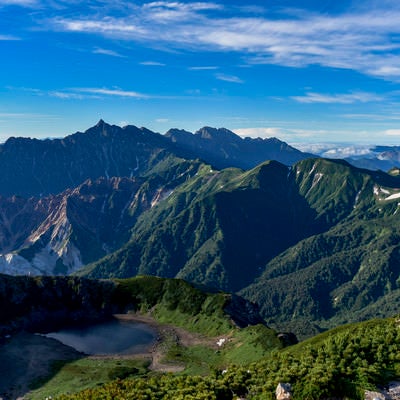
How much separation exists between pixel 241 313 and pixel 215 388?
13933 centimetres

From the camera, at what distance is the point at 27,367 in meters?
146

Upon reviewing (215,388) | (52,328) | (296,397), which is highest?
(296,397)

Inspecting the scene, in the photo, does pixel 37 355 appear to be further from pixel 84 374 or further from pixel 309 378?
pixel 309 378

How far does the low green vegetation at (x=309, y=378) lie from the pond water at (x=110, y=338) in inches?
3881

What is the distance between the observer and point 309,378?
51.0 meters

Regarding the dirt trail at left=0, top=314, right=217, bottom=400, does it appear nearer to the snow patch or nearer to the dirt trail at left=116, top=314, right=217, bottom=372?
the dirt trail at left=116, top=314, right=217, bottom=372

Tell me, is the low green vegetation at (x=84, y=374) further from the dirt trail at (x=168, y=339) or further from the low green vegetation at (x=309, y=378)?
the low green vegetation at (x=309, y=378)

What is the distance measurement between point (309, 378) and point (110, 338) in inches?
5675

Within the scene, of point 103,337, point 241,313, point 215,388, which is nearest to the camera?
point 215,388

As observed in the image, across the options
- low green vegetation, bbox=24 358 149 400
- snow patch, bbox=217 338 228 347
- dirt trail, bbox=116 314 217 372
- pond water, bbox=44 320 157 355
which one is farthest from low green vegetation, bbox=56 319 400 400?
pond water, bbox=44 320 157 355

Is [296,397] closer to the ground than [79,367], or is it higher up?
higher up

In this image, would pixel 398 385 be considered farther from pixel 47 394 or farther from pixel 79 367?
pixel 79 367

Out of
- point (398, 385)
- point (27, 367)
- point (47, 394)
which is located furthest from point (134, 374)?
point (398, 385)

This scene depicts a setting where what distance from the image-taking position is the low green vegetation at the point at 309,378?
4928cm
